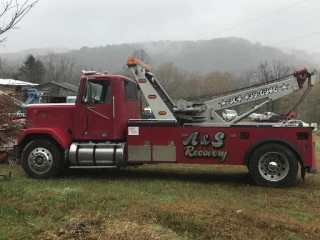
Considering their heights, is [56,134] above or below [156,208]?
above

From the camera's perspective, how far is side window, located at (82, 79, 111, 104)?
876 cm

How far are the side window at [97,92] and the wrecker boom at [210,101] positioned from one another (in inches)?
33.4

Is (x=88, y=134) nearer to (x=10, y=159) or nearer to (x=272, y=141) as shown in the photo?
(x=10, y=159)

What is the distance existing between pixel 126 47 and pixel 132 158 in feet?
583

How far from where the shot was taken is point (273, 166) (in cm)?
807

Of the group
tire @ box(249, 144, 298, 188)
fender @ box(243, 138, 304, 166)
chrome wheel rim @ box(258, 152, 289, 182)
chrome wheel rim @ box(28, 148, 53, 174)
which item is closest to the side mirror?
chrome wheel rim @ box(28, 148, 53, 174)

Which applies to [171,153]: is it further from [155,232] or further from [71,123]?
[155,232]

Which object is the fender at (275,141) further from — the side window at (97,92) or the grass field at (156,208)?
the side window at (97,92)

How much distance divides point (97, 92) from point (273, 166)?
4.43 metres

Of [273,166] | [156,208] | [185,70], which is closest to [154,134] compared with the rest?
[273,166]

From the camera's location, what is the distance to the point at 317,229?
5035 millimetres

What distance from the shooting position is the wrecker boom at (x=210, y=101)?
8.85 m

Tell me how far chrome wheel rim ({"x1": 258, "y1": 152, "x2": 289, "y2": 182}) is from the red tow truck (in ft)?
0.07

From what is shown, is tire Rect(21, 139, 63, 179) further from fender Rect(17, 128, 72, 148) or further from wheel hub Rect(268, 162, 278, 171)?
wheel hub Rect(268, 162, 278, 171)
